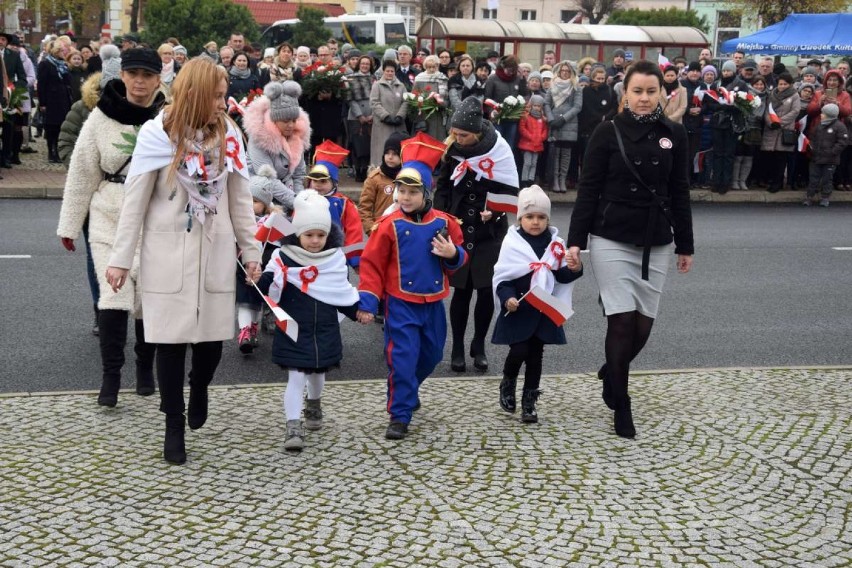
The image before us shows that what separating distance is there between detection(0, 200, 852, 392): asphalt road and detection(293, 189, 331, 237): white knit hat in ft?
5.75

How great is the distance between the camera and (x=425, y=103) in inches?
661

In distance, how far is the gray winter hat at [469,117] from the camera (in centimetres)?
773

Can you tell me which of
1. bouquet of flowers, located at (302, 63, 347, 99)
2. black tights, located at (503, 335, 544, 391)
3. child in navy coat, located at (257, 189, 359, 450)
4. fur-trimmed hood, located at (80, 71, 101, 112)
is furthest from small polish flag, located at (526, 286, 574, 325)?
bouquet of flowers, located at (302, 63, 347, 99)

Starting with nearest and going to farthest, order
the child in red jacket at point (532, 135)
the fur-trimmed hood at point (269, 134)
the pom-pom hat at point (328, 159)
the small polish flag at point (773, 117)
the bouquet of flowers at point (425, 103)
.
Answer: the pom-pom hat at point (328, 159) → the fur-trimmed hood at point (269, 134) → the bouquet of flowers at point (425, 103) → the child in red jacket at point (532, 135) → the small polish flag at point (773, 117)

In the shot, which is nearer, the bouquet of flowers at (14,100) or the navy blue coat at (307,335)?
the navy blue coat at (307,335)

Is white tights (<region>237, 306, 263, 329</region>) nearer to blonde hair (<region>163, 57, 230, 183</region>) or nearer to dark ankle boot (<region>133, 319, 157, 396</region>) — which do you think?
dark ankle boot (<region>133, 319, 157, 396</region>)

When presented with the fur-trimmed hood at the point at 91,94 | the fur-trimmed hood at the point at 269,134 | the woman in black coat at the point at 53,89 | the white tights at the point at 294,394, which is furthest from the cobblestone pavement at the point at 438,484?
the woman in black coat at the point at 53,89

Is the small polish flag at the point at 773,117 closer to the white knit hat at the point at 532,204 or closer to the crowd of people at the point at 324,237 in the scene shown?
the crowd of people at the point at 324,237

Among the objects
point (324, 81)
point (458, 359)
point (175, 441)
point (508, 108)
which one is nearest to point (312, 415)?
point (175, 441)

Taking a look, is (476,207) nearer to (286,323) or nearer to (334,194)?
(334,194)

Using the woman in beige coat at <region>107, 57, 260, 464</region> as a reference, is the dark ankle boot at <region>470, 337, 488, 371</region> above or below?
below

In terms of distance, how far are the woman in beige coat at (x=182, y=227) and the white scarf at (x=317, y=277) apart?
14.3 inches

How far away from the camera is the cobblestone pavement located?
191 inches

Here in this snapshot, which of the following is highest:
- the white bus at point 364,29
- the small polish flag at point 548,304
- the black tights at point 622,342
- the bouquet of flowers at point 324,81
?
the white bus at point 364,29
